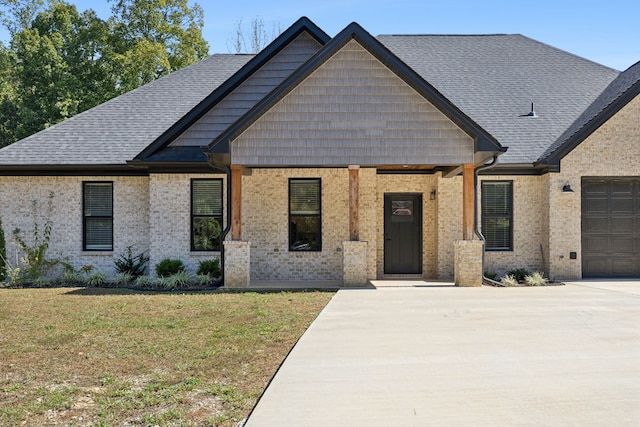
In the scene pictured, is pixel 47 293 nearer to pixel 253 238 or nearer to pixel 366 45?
pixel 253 238

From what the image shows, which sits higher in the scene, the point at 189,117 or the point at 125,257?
the point at 189,117

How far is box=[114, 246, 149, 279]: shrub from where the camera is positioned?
14117 mm

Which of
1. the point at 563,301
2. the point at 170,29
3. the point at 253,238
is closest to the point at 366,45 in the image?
the point at 253,238

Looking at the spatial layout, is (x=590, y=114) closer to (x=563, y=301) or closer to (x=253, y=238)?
(x=563, y=301)

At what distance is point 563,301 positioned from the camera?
1000 centimetres

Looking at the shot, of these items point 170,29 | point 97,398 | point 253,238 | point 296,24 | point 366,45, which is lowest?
point 97,398

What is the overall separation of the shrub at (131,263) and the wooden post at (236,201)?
3.43m

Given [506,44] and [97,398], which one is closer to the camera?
[97,398]

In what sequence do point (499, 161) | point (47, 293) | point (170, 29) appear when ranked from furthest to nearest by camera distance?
1. point (170, 29)
2. point (499, 161)
3. point (47, 293)

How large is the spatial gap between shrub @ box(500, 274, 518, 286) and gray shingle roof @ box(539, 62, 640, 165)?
310 cm

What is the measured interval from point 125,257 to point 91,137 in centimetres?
365

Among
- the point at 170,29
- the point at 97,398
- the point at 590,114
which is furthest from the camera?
the point at 170,29

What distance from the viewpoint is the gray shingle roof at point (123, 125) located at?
14367 millimetres

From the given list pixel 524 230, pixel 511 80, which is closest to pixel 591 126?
pixel 524 230
